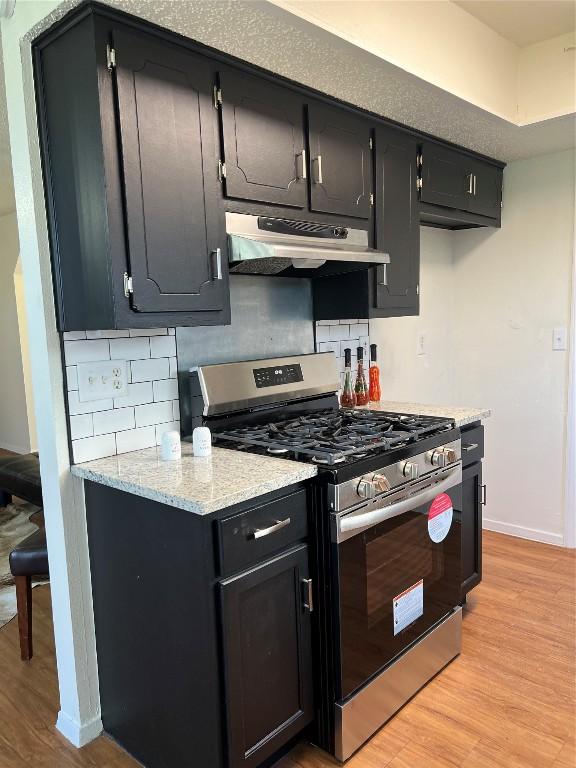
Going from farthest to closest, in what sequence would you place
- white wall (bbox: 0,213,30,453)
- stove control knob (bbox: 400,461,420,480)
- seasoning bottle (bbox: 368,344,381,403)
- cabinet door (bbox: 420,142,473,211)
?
1. white wall (bbox: 0,213,30,453)
2. seasoning bottle (bbox: 368,344,381,403)
3. cabinet door (bbox: 420,142,473,211)
4. stove control knob (bbox: 400,461,420,480)

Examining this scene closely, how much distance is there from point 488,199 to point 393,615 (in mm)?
2346

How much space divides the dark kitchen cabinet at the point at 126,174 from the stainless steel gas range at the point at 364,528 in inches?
19.3

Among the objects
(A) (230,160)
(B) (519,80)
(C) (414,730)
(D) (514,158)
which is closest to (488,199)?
(D) (514,158)

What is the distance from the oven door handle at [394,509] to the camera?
5.38 feet

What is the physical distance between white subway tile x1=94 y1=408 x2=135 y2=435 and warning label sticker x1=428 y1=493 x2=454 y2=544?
1118 millimetres

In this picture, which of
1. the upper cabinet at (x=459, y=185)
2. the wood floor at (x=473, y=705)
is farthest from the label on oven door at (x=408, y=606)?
the upper cabinet at (x=459, y=185)

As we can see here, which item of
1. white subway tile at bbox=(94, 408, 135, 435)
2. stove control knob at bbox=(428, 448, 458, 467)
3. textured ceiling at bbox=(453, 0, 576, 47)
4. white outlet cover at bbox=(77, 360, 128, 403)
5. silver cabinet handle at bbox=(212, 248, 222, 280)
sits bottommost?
stove control knob at bbox=(428, 448, 458, 467)

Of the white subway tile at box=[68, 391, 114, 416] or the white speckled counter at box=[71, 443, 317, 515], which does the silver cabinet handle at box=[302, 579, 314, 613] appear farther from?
the white subway tile at box=[68, 391, 114, 416]

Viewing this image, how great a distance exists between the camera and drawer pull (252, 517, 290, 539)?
4.88 feet

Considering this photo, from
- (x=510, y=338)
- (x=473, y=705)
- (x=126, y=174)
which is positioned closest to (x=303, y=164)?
(x=126, y=174)

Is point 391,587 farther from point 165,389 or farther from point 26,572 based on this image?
point 26,572

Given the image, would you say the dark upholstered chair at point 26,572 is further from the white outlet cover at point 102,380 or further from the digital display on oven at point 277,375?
the digital display on oven at point 277,375

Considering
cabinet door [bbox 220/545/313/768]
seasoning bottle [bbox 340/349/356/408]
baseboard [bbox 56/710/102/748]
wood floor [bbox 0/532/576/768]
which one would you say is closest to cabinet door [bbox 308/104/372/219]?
seasoning bottle [bbox 340/349/356/408]

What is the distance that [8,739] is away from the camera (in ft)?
6.02
